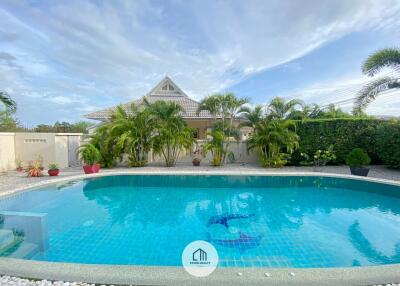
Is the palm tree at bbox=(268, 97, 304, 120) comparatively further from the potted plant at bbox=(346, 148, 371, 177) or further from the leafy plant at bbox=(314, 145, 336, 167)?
the potted plant at bbox=(346, 148, 371, 177)

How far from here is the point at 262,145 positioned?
13914 mm

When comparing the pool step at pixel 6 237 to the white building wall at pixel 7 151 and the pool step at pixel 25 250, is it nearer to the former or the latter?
the pool step at pixel 25 250

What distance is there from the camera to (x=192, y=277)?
301cm

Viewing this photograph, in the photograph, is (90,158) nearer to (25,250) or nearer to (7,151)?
(7,151)

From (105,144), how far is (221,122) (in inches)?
304

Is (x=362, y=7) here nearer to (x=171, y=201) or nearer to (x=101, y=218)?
(x=171, y=201)

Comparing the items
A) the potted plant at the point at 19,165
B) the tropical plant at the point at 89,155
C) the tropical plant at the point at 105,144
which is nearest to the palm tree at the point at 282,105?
the tropical plant at the point at 105,144

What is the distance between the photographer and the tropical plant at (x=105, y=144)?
44.7ft

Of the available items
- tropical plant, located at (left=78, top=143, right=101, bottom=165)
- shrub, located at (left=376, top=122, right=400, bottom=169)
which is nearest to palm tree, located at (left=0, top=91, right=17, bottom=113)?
tropical plant, located at (left=78, top=143, right=101, bottom=165)

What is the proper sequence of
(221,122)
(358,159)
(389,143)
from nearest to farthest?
(358,159) < (389,143) < (221,122)

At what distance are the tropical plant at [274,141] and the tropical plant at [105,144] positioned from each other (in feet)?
29.5

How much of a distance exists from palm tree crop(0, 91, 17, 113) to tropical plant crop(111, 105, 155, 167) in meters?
4.74

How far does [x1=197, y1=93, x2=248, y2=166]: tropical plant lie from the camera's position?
46.5 ft

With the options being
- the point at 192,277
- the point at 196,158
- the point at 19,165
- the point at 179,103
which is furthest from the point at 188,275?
the point at 179,103
